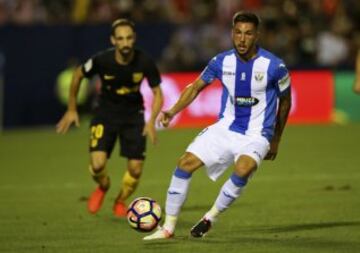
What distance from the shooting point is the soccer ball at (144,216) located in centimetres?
926

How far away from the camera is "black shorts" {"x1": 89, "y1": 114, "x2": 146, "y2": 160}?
→ 11.6 m

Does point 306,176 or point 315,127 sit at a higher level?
point 306,176

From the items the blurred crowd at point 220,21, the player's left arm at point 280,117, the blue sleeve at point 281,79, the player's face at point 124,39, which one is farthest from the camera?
the blurred crowd at point 220,21

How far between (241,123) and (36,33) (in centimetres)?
1565

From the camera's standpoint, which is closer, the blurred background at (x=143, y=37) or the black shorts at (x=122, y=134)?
the black shorts at (x=122, y=134)

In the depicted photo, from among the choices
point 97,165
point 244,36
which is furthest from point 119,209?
point 244,36

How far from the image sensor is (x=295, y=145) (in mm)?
19281

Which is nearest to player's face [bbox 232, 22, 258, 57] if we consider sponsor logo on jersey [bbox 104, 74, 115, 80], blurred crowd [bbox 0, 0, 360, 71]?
sponsor logo on jersey [bbox 104, 74, 115, 80]

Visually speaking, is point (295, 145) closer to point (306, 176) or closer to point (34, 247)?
point (306, 176)

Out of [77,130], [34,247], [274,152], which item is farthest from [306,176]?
[77,130]

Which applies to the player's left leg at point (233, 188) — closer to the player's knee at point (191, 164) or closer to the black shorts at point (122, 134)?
the player's knee at point (191, 164)

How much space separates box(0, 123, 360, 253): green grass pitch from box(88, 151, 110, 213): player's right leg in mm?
138

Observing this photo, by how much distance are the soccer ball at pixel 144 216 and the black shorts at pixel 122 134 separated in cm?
235

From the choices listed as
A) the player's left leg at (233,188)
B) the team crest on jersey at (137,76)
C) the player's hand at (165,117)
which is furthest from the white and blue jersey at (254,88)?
the team crest on jersey at (137,76)
